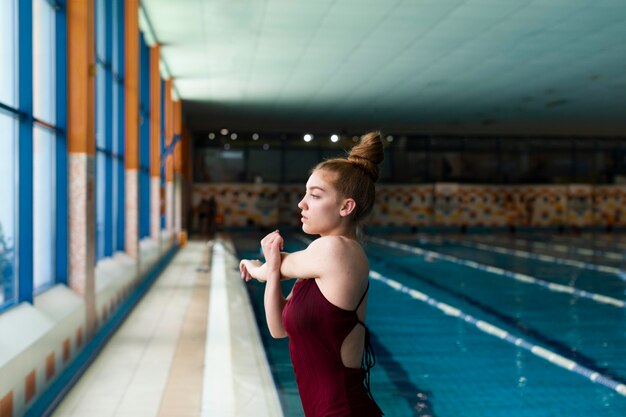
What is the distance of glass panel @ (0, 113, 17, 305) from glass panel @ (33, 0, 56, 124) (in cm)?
76

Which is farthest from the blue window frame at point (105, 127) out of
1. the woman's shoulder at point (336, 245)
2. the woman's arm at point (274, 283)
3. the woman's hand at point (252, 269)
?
the woman's shoulder at point (336, 245)

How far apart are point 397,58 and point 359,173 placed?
37.5 feet

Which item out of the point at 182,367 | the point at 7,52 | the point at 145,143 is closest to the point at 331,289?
the point at 7,52

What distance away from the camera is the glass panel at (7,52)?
431cm

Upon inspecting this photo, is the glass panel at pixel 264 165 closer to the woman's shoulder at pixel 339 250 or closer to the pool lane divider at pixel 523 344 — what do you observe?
the pool lane divider at pixel 523 344

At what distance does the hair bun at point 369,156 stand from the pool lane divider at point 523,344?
3.81 m

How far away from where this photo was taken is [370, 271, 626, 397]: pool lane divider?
4.97 meters

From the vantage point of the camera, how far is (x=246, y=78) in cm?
1502

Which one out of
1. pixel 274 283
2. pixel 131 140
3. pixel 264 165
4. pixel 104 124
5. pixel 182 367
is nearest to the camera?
pixel 274 283

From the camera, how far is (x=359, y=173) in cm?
147

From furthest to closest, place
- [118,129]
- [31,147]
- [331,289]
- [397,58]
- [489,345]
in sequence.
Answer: [397,58]
[118,129]
[489,345]
[31,147]
[331,289]

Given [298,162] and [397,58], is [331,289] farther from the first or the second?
[298,162]

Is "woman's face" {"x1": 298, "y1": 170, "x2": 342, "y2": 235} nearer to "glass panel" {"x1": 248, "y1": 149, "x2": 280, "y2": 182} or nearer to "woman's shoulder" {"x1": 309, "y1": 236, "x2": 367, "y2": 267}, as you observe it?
"woman's shoulder" {"x1": 309, "y1": 236, "x2": 367, "y2": 267}

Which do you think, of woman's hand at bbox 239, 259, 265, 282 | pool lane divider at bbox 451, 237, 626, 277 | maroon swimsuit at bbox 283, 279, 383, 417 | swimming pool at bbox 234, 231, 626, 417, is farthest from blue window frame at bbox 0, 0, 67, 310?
pool lane divider at bbox 451, 237, 626, 277
